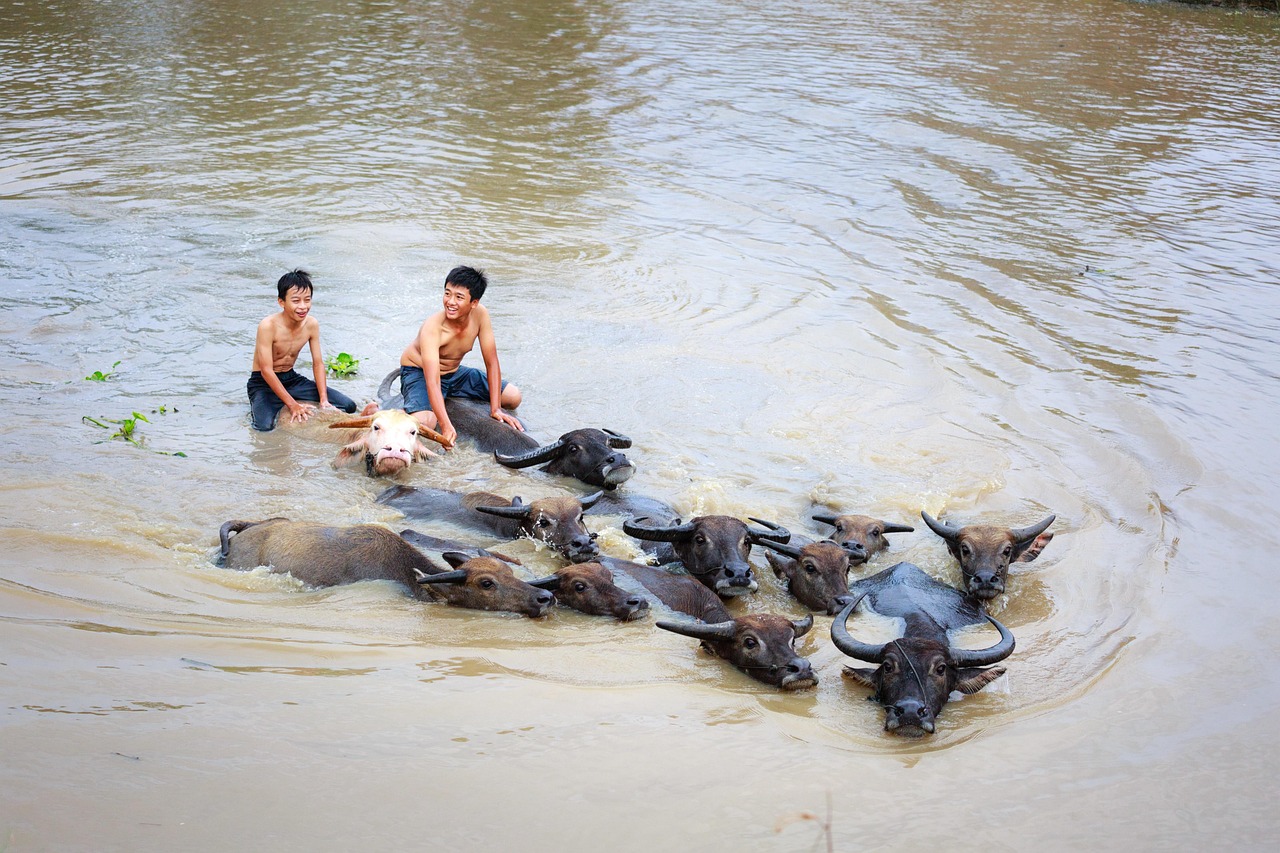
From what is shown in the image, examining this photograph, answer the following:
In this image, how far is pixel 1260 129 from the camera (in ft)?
57.3

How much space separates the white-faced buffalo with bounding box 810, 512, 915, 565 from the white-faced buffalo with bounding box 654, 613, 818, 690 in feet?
4.33

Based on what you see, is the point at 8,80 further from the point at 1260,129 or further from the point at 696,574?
the point at 1260,129

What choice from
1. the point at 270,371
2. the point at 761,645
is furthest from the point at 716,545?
the point at 270,371

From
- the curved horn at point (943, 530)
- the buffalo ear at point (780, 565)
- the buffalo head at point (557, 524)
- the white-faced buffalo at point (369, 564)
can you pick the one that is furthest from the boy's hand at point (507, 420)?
the curved horn at point (943, 530)

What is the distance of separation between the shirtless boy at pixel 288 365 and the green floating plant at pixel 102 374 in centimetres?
104

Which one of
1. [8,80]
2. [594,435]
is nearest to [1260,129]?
[594,435]

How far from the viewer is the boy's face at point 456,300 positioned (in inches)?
311

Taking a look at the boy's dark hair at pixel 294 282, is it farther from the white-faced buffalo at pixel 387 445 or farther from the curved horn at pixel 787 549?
the curved horn at pixel 787 549

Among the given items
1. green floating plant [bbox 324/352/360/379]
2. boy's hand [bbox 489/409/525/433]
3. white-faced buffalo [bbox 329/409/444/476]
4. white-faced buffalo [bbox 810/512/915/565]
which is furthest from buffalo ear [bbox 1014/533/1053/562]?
green floating plant [bbox 324/352/360/379]

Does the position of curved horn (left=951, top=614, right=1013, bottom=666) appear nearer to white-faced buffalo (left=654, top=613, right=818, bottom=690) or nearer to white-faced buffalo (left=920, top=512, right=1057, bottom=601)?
white-faced buffalo (left=654, top=613, right=818, bottom=690)

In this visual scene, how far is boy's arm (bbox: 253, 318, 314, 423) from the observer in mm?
7672

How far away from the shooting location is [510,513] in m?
6.09

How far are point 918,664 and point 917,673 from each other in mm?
59

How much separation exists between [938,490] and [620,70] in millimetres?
15565
